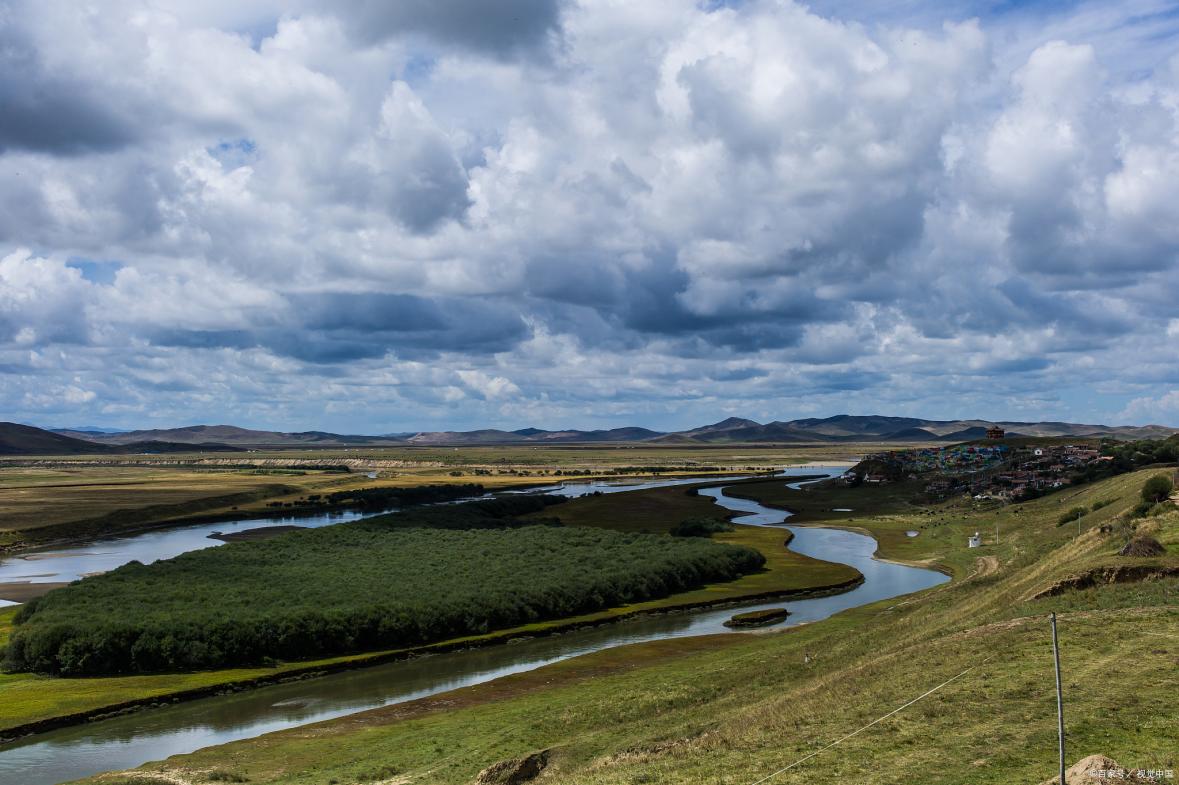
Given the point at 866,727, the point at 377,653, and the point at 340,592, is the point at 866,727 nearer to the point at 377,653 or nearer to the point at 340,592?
the point at 377,653

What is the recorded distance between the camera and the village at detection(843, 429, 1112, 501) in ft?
472

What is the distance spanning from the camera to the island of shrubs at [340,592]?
187 feet

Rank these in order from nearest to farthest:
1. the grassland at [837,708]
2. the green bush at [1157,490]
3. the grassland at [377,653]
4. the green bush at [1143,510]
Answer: the grassland at [837,708]
the grassland at [377,653]
the green bush at [1143,510]
the green bush at [1157,490]

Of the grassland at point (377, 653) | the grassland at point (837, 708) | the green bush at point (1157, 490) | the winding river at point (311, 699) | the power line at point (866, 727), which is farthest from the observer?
the green bush at point (1157, 490)

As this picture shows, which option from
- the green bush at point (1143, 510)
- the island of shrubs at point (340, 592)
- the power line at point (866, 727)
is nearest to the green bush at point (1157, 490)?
the green bush at point (1143, 510)

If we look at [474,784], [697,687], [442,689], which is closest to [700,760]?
[474,784]

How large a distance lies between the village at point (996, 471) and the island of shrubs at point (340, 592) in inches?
2725

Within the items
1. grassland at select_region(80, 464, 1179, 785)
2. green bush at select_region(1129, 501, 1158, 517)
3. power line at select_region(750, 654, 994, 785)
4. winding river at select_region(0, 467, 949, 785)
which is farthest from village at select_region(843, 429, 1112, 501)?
power line at select_region(750, 654, 994, 785)

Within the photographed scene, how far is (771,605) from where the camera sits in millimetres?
79125

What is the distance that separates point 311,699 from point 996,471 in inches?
5851

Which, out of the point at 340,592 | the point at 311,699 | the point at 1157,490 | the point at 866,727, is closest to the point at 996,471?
the point at 1157,490

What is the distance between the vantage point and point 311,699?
51.7 metres

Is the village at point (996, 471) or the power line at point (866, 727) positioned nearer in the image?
the power line at point (866, 727)

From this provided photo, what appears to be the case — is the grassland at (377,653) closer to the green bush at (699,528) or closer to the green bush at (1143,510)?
the green bush at (699,528)
